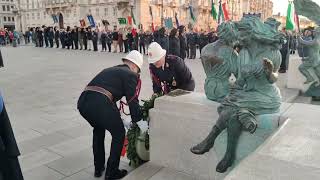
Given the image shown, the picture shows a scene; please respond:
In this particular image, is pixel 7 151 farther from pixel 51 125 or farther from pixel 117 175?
pixel 51 125

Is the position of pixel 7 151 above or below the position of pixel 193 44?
above

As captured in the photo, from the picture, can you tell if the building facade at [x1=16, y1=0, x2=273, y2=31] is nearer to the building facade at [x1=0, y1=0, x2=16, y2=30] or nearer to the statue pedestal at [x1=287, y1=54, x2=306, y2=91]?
the building facade at [x1=0, y1=0, x2=16, y2=30]

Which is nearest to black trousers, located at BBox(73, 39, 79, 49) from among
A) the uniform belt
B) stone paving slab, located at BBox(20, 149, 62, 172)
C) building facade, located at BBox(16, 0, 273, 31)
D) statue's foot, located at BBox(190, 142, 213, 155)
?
stone paving slab, located at BBox(20, 149, 62, 172)

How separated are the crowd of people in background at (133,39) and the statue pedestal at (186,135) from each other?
13958 mm

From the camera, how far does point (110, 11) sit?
61281 millimetres

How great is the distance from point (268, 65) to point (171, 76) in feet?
6.31

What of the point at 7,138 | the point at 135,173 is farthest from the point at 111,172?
the point at 7,138

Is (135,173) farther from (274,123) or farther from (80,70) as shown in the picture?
(80,70)

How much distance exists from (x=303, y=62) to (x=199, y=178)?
4.36m

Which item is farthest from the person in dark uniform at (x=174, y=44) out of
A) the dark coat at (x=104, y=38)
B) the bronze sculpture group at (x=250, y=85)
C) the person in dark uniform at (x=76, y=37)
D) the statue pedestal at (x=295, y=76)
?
the bronze sculpture group at (x=250, y=85)

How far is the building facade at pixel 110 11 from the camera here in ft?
191

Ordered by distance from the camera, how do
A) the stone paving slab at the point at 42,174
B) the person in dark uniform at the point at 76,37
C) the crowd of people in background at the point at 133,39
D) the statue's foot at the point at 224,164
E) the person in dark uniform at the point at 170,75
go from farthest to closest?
the person in dark uniform at the point at 76,37 → the crowd of people in background at the point at 133,39 → the person in dark uniform at the point at 170,75 → the stone paving slab at the point at 42,174 → the statue's foot at the point at 224,164

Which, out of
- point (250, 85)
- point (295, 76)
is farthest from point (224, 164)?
point (295, 76)

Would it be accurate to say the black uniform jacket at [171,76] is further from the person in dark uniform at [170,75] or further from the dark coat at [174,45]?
the dark coat at [174,45]
